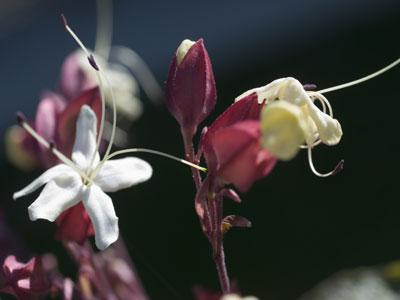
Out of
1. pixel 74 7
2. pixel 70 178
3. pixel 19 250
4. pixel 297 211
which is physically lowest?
pixel 297 211

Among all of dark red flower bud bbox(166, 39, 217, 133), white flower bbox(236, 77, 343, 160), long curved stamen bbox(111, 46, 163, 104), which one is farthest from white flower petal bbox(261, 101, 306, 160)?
long curved stamen bbox(111, 46, 163, 104)

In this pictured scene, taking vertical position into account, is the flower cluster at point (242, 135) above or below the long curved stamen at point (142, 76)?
above

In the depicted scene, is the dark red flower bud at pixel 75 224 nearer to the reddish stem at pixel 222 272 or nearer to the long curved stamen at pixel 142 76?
the reddish stem at pixel 222 272

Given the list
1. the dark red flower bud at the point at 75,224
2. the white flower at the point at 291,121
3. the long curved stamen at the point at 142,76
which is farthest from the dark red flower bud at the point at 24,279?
the long curved stamen at the point at 142,76

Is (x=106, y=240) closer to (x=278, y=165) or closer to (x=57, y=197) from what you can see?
(x=57, y=197)

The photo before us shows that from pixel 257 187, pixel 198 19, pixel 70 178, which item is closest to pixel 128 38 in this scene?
pixel 198 19

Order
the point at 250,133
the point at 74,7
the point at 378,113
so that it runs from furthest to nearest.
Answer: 1. the point at 74,7
2. the point at 378,113
3. the point at 250,133

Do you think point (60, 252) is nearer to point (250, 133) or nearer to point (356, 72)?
point (356, 72)

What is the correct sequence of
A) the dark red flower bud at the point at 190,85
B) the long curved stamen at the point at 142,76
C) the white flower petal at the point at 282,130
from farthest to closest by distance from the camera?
the long curved stamen at the point at 142,76
the dark red flower bud at the point at 190,85
the white flower petal at the point at 282,130

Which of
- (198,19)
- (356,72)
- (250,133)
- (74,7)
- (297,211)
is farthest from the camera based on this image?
(74,7)
